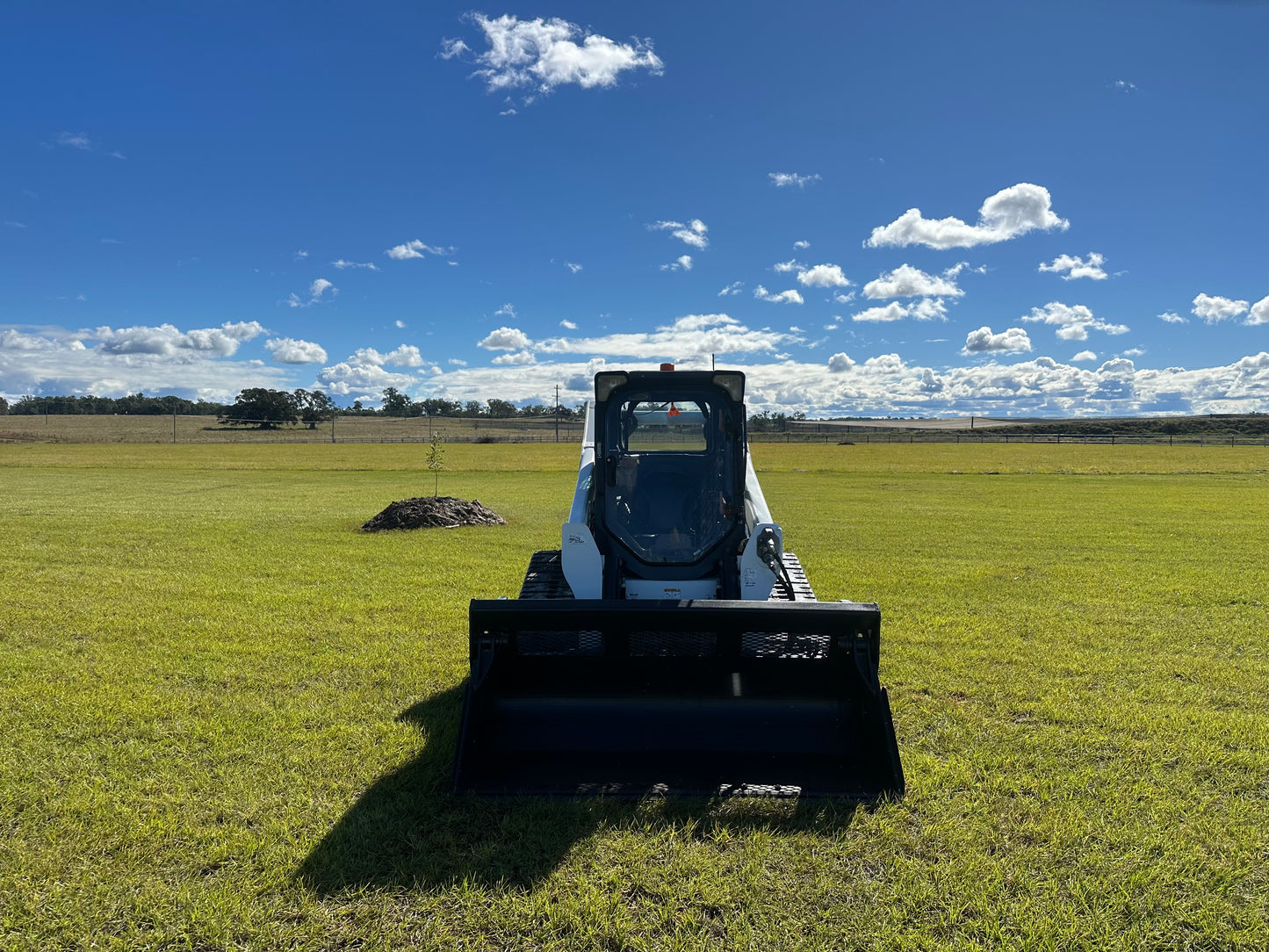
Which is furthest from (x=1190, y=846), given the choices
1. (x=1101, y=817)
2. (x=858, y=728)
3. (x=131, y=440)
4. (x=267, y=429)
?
(x=267, y=429)

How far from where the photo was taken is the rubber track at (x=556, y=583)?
18.3ft

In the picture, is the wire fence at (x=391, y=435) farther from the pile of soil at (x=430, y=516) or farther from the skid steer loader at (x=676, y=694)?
the skid steer loader at (x=676, y=694)

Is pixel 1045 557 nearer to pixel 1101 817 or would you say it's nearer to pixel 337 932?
pixel 1101 817

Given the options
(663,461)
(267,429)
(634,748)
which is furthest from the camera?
(267,429)

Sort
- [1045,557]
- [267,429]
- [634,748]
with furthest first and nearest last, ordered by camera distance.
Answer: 1. [267,429]
2. [1045,557]
3. [634,748]

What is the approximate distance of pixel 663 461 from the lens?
586 centimetres

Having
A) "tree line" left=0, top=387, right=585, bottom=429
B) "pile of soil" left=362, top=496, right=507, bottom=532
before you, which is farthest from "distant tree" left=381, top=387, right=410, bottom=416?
"pile of soil" left=362, top=496, right=507, bottom=532

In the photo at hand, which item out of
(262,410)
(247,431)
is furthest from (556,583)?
(262,410)

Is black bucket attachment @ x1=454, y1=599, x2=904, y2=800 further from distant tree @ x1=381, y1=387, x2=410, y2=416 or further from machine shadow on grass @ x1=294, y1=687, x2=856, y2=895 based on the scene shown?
distant tree @ x1=381, y1=387, x2=410, y2=416

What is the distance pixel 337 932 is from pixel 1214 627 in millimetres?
8471

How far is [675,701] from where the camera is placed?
14.2 ft

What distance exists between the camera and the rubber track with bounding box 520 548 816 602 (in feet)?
A: 18.3

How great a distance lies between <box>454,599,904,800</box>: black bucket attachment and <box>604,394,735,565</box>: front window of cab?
4.07 ft

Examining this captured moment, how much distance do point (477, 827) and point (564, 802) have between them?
A: 1.54ft
